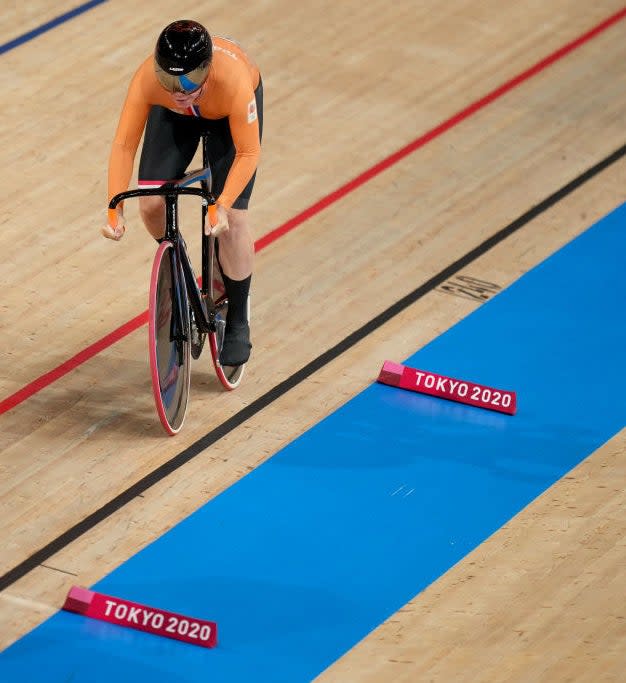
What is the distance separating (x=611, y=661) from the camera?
14.1 feet

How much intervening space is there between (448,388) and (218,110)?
4.20ft

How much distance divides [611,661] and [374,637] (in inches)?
25.1

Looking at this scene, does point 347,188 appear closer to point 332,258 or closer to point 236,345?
point 332,258

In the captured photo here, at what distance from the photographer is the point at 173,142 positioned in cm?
508

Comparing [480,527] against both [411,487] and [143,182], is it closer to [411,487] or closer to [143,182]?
[411,487]

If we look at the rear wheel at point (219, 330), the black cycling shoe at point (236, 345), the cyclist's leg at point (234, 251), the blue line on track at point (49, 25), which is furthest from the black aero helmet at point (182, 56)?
the blue line on track at point (49, 25)

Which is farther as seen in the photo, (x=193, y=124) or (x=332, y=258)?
(x=332, y=258)

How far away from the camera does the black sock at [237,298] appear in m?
5.35

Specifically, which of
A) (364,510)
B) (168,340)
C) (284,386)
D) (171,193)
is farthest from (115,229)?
(364,510)

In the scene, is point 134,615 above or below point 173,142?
below

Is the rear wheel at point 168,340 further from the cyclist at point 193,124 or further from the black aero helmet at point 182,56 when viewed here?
the black aero helmet at point 182,56

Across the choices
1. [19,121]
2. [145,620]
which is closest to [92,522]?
[145,620]

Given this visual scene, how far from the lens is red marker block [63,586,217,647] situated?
14.2 ft

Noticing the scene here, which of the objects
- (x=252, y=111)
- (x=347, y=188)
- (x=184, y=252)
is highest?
(x=252, y=111)
